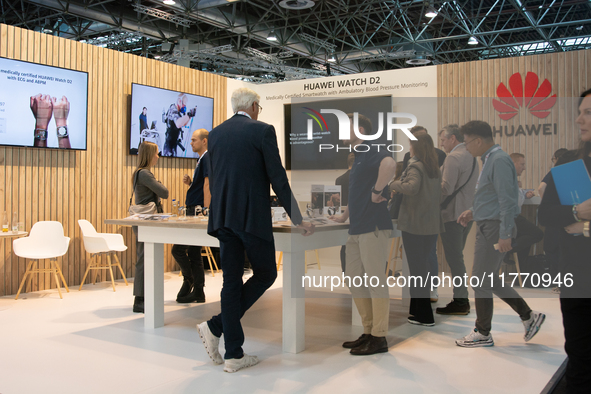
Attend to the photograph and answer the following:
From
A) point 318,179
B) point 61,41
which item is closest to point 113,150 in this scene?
point 61,41

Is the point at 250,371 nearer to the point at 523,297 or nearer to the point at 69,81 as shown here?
the point at 523,297

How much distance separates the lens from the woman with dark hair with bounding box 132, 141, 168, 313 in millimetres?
4875

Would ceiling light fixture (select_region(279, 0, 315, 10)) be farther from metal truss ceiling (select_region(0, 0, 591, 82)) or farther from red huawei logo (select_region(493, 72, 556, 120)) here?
red huawei logo (select_region(493, 72, 556, 120))

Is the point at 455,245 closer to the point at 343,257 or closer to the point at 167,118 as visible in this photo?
the point at 343,257

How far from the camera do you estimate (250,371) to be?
10.4 feet

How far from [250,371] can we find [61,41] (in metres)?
5.07

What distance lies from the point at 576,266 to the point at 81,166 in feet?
19.5

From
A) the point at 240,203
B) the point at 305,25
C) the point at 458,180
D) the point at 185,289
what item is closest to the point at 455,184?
the point at 458,180

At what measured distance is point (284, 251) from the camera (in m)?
3.54

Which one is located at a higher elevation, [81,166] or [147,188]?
[81,166]

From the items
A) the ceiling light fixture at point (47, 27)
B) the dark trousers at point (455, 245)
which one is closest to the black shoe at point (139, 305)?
the dark trousers at point (455, 245)

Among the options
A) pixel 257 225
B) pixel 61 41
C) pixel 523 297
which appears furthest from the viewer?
pixel 61 41

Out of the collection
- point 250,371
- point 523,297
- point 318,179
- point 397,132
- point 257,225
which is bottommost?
point 250,371
